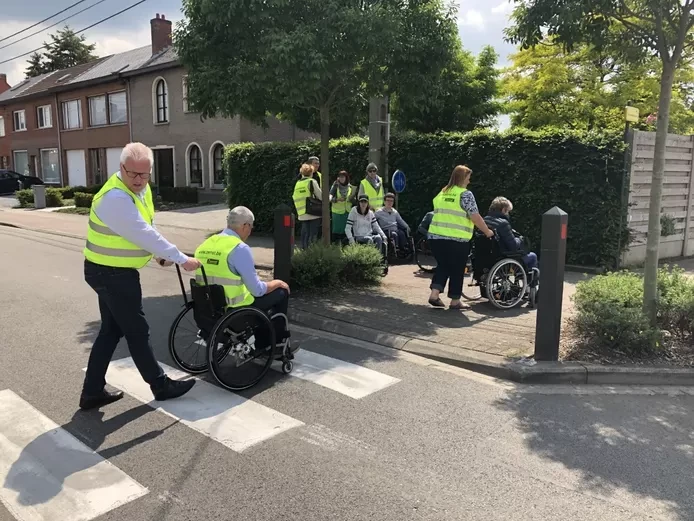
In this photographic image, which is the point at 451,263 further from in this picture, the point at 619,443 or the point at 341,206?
the point at 341,206

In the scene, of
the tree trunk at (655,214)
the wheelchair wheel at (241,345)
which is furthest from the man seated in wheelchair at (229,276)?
the tree trunk at (655,214)

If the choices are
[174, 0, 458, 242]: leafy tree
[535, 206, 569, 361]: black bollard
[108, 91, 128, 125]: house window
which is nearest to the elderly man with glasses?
[535, 206, 569, 361]: black bollard

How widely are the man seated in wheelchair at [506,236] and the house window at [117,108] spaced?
86.8 ft

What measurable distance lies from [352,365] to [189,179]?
75.8 feet

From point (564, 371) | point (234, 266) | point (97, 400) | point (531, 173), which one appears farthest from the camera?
point (531, 173)

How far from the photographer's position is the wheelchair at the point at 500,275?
22.9ft

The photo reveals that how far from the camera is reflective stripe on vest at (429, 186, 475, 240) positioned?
6.79m

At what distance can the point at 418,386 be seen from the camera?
4.71 metres

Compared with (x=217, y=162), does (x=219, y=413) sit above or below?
below

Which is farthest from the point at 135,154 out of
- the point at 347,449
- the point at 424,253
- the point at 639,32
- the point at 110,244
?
the point at 424,253

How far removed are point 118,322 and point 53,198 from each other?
79.1 ft

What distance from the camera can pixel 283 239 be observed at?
274 inches

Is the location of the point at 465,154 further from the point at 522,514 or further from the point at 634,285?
the point at 522,514

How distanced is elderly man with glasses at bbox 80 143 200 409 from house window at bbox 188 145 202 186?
23.0 metres
